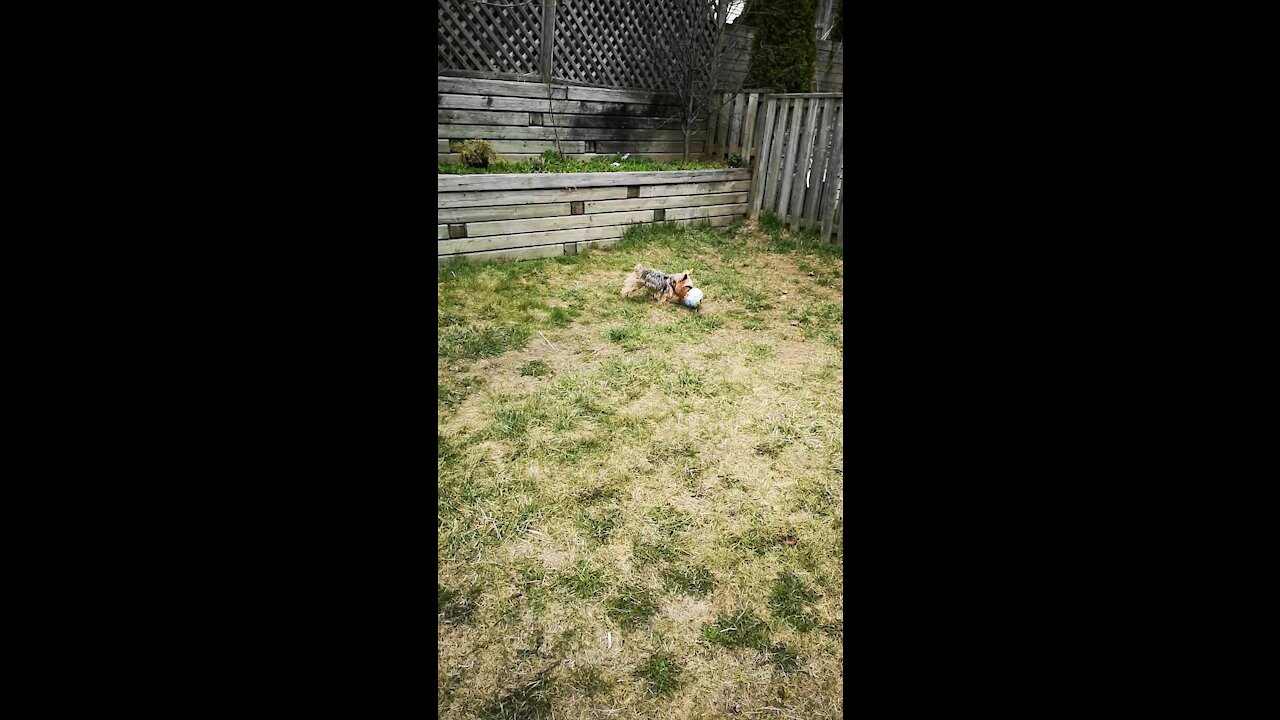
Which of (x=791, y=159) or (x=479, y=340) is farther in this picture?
(x=791, y=159)

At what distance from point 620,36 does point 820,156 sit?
2.71m

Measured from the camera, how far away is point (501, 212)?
5.50 meters

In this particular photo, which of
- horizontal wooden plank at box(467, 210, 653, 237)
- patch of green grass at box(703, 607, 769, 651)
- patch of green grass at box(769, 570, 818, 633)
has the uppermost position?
horizontal wooden plank at box(467, 210, 653, 237)

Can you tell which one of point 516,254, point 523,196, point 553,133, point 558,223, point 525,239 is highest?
point 553,133

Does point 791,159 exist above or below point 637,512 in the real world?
above

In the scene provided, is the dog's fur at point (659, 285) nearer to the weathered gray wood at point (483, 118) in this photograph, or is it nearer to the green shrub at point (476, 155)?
the green shrub at point (476, 155)

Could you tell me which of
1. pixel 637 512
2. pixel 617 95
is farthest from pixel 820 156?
pixel 637 512

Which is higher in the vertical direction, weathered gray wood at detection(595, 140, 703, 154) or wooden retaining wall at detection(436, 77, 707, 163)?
wooden retaining wall at detection(436, 77, 707, 163)

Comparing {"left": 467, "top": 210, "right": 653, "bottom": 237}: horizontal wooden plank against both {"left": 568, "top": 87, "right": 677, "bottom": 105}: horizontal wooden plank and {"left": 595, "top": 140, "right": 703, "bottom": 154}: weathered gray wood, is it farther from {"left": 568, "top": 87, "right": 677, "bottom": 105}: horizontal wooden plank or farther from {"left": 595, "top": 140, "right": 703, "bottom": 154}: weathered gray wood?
{"left": 568, "top": 87, "right": 677, "bottom": 105}: horizontal wooden plank

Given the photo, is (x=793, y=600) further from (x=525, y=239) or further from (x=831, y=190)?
(x=831, y=190)

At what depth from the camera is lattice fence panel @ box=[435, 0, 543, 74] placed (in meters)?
6.42

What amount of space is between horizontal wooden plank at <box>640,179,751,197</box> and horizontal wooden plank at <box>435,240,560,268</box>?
3.51 feet

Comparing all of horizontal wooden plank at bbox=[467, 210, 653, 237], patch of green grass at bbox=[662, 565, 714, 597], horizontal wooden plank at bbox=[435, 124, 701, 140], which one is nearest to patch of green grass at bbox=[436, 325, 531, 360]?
horizontal wooden plank at bbox=[467, 210, 653, 237]

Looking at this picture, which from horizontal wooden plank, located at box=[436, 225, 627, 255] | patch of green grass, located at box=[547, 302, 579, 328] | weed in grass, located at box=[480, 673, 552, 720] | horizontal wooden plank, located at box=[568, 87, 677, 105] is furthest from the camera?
horizontal wooden plank, located at box=[568, 87, 677, 105]
